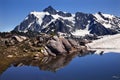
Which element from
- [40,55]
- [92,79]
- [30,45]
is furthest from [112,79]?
A: [30,45]

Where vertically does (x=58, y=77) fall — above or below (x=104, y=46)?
below

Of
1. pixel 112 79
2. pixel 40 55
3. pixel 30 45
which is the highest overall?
pixel 30 45

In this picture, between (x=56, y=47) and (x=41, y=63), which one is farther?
(x=56, y=47)

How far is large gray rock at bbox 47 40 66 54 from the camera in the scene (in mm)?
133625

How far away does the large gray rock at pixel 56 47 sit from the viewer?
13362 cm

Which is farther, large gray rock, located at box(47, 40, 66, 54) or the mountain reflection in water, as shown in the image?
large gray rock, located at box(47, 40, 66, 54)

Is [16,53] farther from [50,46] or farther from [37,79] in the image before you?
[37,79]

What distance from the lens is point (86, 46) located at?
191750 mm

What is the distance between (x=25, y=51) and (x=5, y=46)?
19.4 meters

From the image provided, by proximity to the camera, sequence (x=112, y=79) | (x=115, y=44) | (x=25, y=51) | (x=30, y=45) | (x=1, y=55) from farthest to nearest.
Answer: (x=115, y=44)
(x=30, y=45)
(x=25, y=51)
(x=1, y=55)
(x=112, y=79)

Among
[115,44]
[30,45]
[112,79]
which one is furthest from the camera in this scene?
[115,44]

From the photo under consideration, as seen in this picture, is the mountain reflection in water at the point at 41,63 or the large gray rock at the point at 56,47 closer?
the mountain reflection in water at the point at 41,63

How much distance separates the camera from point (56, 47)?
133500 mm

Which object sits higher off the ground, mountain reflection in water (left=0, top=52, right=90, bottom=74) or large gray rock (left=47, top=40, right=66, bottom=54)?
large gray rock (left=47, top=40, right=66, bottom=54)
